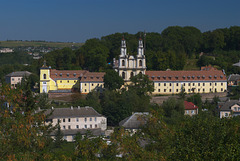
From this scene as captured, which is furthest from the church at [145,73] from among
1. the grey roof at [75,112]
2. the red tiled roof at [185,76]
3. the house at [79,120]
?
Answer: the house at [79,120]

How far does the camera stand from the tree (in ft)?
188

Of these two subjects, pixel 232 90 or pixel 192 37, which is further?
pixel 192 37

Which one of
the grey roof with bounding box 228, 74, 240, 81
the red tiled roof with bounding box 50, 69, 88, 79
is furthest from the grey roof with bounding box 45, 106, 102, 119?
the grey roof with bounding box 228, 74, 240, 81

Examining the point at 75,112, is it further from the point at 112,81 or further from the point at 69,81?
the point at 69,81

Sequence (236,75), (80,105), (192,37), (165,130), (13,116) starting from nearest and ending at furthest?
1. (13,116)
2. (165,130)
3. (80,105)
4. (236,75)
5. (192,37)

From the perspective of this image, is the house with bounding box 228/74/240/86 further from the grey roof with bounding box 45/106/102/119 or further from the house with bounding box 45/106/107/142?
the grey roof with bounding box 45/106/102/119

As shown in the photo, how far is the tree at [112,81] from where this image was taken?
57.3 m

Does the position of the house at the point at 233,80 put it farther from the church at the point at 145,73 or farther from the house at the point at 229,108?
the house at the point at 229,108

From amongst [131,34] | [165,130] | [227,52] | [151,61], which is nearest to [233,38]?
[227,52]

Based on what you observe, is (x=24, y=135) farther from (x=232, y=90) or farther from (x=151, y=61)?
(x=151, y=61)

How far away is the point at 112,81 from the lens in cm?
5731

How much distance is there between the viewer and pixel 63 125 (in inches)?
1880

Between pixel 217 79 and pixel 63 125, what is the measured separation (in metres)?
25.2

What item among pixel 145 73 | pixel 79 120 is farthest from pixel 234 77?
pixel 79 120
